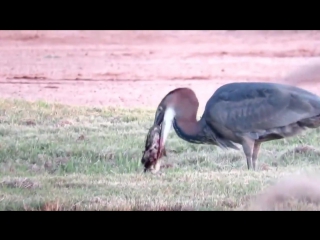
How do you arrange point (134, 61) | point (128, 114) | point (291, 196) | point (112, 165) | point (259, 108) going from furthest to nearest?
point (134, 61) → point (128, 114) → point (112, 165) → point (259, 108) → point (291, 196)

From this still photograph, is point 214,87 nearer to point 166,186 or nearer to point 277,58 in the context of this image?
point 277,58

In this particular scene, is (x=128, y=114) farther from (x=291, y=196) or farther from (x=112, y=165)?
(x=291, y=196)

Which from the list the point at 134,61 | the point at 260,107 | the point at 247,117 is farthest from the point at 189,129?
the point at 134,61

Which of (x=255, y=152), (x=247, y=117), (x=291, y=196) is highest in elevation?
(x=247, y=117)

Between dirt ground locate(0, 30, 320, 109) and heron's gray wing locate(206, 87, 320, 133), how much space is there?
10.7 inches

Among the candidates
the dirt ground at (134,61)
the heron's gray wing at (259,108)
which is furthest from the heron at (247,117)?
the dirt ground at (134,61)

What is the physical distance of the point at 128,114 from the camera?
5.45 metres

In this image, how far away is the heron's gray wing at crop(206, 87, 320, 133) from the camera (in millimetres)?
5113

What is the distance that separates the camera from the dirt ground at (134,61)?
5496 millimetres

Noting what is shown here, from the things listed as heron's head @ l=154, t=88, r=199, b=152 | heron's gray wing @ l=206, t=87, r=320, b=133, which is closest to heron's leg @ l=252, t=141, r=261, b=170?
heron's gray wing @ l=206, t=87, r=320, b=133

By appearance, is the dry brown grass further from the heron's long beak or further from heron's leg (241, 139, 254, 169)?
the heron's long beak

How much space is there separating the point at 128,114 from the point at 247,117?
0.91 m

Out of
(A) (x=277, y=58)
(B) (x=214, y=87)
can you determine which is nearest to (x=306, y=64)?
(A) (x=277, y=58)

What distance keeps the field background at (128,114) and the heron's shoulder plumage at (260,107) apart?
173 mm
